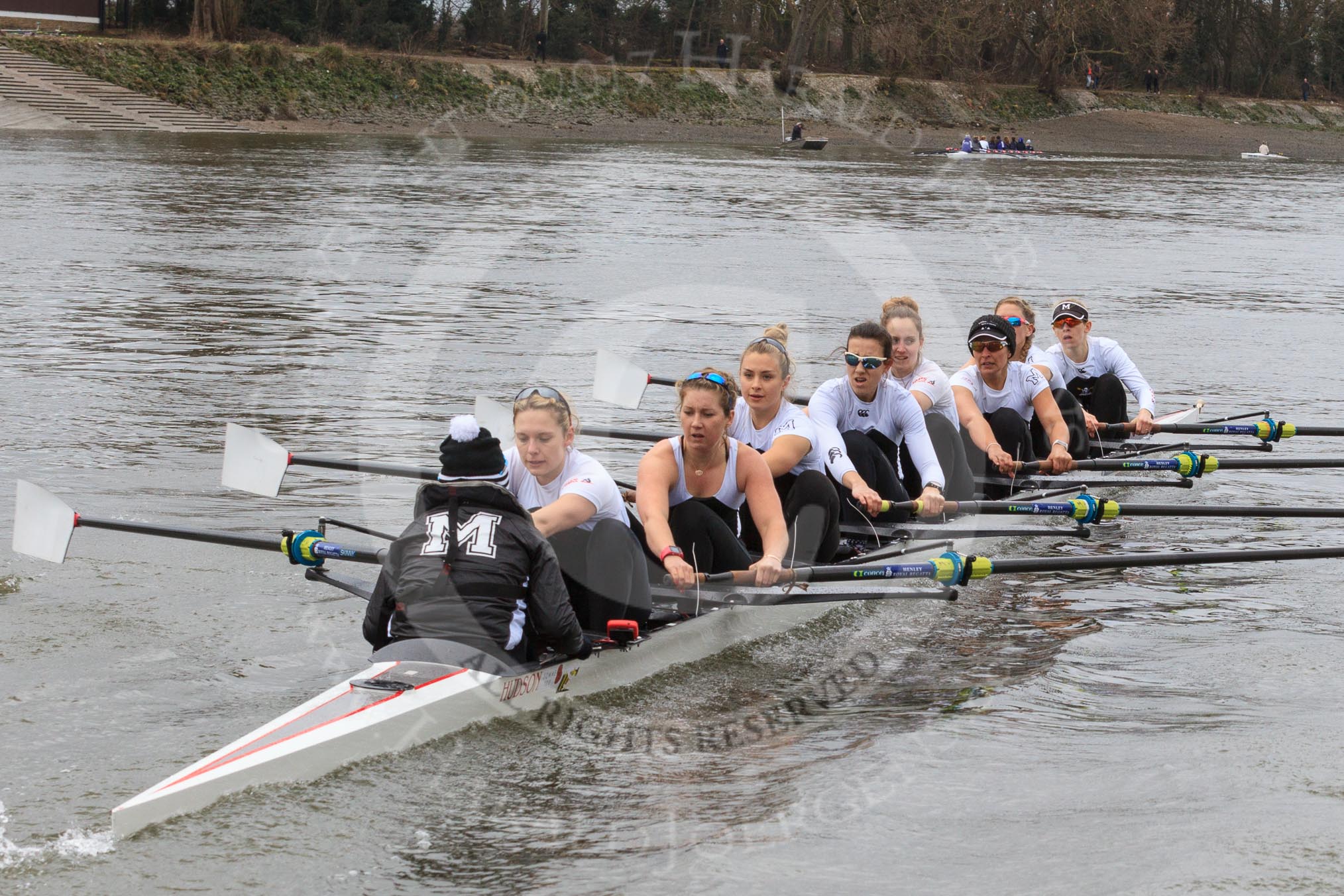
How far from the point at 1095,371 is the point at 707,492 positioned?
5398 mm

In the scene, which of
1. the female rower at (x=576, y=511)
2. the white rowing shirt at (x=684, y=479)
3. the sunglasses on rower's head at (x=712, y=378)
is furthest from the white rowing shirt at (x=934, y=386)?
the female rower at (x=576, y=511)

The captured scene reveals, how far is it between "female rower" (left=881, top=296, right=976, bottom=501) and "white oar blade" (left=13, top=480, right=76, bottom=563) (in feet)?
14.7

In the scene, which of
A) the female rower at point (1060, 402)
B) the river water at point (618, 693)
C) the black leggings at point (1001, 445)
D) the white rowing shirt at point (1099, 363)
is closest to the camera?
the river water at point (618, 693)

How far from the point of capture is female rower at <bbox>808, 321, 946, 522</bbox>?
7684 millimetres

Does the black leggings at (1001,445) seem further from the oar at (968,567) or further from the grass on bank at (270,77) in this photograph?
the grass on bank at (270,77)

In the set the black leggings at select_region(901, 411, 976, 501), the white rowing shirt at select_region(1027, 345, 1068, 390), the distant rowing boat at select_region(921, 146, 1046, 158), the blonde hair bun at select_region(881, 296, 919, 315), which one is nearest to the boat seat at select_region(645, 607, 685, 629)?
the black leggings at select_region(901, 411, 976, 501)

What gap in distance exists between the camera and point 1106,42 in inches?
2707

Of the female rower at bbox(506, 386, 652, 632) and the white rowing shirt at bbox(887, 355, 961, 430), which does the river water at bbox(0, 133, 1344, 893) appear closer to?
the female rower at bbox(506, 386, 652, 632)

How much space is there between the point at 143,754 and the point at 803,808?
8.29 feet

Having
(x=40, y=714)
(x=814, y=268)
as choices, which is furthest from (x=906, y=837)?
(x=814, y=268)

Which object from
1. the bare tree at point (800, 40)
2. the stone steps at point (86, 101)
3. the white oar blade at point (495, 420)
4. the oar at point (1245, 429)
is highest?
the bare tree at point (800, 40)

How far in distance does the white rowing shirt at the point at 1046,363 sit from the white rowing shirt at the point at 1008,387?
454 millimetres

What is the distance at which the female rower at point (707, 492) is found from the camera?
20.4ft

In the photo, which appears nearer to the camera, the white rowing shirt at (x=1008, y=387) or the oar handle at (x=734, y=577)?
the oar handle at (x=734, y=577)
